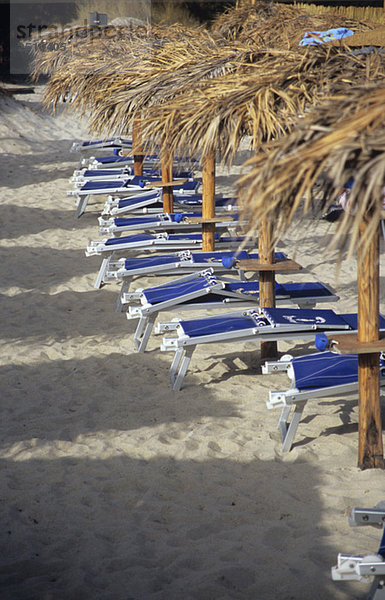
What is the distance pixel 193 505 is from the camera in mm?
3121

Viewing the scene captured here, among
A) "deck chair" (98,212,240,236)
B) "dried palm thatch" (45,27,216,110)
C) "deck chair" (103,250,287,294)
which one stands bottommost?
"deck chair" (98,212,240,236)

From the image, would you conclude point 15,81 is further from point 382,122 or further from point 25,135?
point 382,122

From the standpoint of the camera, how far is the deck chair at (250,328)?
13.7 feet

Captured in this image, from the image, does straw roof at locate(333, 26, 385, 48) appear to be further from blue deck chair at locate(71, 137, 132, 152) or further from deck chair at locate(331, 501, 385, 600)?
blue deck chair at locate(71, 137, 132, 152)

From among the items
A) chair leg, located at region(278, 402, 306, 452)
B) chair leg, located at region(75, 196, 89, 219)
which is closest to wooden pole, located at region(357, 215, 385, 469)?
chair leg, located at region(278, 402, 306, 452)

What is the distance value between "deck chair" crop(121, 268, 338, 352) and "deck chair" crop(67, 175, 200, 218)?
3.97m

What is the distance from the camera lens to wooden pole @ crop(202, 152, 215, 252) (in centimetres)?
629

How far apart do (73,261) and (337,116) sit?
17.7ft

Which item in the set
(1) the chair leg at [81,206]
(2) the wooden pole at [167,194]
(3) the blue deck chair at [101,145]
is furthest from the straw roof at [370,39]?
(3) the blue deck chair at [101,145]

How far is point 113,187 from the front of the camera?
8977mm

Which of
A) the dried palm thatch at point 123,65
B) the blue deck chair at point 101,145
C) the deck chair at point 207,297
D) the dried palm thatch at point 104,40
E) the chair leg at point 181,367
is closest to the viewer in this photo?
the chair leg at point 181,367

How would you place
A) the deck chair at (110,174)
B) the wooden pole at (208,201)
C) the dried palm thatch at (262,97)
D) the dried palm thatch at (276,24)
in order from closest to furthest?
the dried palm thatch at (262,97)
the wooden pole at (208,201)
the dried palm thatch at (276,24)
the deck chair at (110,174)

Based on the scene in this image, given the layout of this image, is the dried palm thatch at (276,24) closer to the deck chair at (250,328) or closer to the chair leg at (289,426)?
the deck chair at (250,328)

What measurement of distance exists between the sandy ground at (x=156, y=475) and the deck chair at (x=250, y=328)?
348 millimetres
